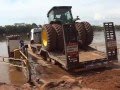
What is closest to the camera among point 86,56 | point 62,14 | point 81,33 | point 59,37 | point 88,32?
point 86,56

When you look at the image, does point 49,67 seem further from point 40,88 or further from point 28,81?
point 40,88

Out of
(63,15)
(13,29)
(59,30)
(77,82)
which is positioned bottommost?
(77,82)

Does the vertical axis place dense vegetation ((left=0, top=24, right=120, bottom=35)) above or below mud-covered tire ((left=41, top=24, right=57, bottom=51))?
above

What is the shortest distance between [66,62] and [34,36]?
9.46 meters

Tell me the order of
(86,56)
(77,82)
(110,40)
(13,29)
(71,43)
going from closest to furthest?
1. (77,82)
2. (71,43)
3. (110,40)
4. (86,56)
5. (13,29)

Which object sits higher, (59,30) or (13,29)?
(13,29)

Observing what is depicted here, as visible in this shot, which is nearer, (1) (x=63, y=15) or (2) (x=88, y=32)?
(2) (x=88, y=32)

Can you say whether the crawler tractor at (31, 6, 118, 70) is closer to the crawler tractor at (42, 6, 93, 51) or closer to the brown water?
the crawler tractor at (42, 6, 93, 51)

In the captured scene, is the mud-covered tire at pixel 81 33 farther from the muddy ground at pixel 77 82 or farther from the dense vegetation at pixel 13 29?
the dense vegetation at pixel 13 29

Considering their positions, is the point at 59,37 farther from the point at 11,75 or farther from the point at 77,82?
the point at 77,82

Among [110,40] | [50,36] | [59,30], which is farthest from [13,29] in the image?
[110,40]

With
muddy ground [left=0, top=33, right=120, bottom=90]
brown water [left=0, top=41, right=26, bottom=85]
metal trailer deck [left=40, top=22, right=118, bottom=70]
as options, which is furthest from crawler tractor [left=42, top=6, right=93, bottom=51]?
brown water [left=0, top=41, right=26, bottom=85]

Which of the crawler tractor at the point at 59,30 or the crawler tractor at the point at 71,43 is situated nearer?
the crawler tractor at the point at 71,43

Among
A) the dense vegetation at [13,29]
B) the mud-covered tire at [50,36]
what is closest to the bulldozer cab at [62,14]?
the mud-covered tire at [50,36]
